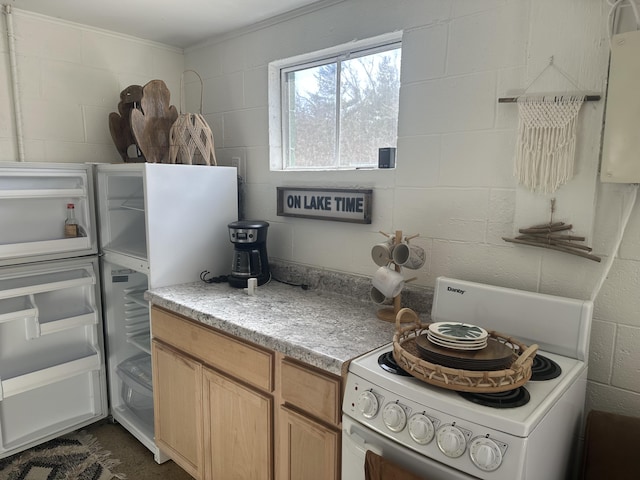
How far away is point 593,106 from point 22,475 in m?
2.87

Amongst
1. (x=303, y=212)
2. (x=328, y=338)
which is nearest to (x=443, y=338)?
(x=328, y=338)

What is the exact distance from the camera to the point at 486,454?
0.98 m

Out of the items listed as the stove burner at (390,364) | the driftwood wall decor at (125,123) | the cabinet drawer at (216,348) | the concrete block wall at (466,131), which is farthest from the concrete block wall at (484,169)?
the driftwood wall decor at (125,123)

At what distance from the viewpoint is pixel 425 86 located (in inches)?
68.2

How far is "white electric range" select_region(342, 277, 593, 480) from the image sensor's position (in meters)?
1.00

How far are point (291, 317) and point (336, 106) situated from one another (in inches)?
43.1

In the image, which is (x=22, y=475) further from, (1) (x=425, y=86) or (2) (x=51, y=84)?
(1) (x=425, y=86)

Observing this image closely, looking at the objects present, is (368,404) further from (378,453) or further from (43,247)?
(43,247)

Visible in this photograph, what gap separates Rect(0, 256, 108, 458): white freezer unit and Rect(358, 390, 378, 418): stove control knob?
1765 mm

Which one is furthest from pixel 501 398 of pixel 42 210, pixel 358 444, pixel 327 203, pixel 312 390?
pixel 42 210

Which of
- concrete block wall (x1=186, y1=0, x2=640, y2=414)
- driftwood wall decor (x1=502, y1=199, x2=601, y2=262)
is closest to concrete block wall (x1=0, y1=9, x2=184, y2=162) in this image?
concrete block wall (x1=186, y1=0, x2=640, y2=414)

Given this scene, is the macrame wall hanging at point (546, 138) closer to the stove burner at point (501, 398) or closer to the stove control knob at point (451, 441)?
the stove burner at point (501, 398)

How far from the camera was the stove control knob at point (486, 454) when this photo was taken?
98cm

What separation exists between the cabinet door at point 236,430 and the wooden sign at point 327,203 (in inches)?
34.1
